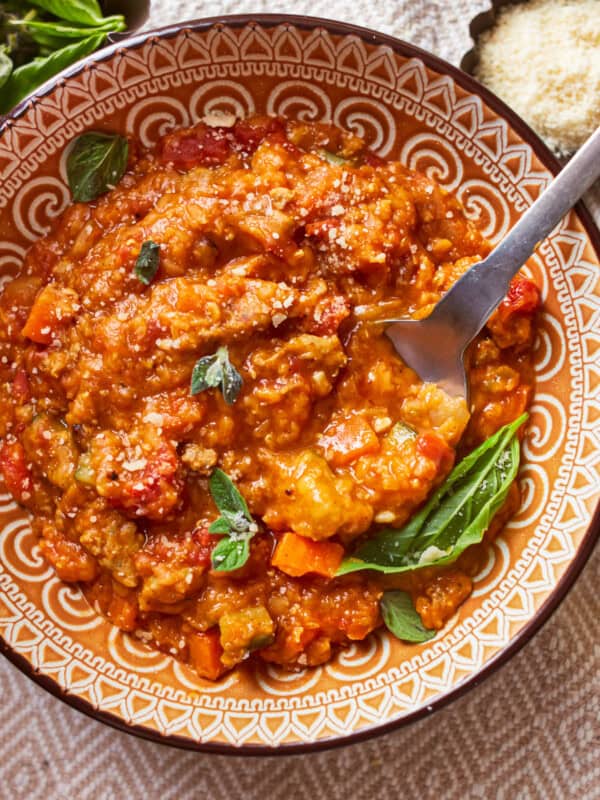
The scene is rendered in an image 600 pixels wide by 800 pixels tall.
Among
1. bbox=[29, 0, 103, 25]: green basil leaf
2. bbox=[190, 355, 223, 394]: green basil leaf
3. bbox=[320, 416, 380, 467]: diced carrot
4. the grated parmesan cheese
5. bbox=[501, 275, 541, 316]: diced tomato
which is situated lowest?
bbox=[190, 355, 223, 394]: green basil leaf

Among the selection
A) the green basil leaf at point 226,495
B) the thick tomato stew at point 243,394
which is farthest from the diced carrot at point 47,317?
the green basil leaf at point 226,495

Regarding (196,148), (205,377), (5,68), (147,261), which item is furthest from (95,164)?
(205,377)

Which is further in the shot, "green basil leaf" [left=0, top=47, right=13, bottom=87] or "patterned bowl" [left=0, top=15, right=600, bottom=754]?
"green basil leaf" [left=0, top=47, right=13, bottom=87]

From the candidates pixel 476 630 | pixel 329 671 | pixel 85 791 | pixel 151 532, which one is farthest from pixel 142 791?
pixel 476 630

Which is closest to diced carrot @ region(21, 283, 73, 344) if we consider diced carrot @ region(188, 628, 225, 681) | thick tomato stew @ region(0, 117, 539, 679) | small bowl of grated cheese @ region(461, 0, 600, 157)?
thick tomato stew @ region(0, 117, 539, 679)

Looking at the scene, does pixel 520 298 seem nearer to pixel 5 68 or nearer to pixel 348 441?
pixel 348 441

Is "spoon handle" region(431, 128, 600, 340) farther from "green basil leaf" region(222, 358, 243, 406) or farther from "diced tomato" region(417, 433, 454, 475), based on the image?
"green basil leaf" region(222, 358, 243, 406)
